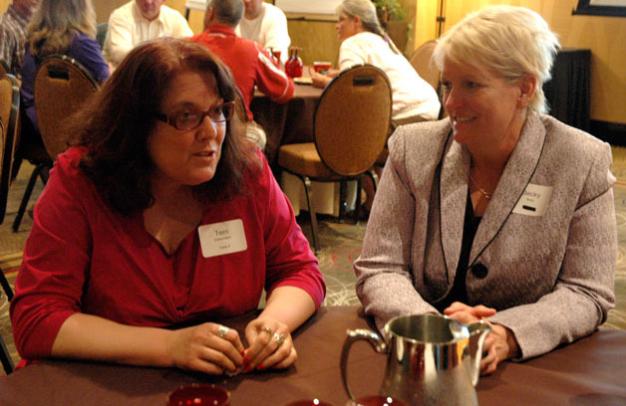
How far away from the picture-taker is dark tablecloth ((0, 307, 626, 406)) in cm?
119

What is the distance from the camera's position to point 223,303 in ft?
5.23

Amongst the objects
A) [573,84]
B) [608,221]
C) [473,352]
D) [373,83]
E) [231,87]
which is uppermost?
[231,87]

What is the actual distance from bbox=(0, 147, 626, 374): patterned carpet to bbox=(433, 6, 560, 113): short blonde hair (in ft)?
6.88

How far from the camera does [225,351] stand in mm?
1276

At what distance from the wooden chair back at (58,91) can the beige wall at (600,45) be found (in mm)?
4394

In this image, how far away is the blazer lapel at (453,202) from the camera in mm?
1696

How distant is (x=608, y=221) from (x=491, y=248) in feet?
0.80

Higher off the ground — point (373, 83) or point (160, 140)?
point (160, 140)

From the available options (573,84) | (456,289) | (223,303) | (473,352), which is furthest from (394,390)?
(573,84)

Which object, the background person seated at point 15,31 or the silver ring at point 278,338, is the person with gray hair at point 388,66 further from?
the silver ring at point 278,338

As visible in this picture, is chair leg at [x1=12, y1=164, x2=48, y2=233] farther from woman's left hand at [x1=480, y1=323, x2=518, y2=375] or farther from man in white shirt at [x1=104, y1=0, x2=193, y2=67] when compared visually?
woman's left hand at [x1=480, y1=323, x2=518, y2=375]

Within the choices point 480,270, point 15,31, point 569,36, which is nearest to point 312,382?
point 480,270

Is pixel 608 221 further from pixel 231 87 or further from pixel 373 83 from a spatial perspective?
pixel 373 83

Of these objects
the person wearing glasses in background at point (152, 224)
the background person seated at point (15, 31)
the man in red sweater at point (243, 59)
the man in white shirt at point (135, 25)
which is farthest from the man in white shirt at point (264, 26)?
the person wearing glasses in background at point (152, 224)
